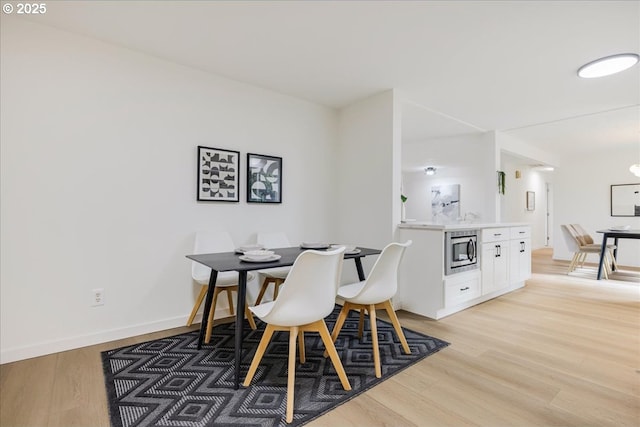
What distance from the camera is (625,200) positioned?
6215 mm

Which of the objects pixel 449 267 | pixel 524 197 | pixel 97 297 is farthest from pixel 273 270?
pixel 524 197

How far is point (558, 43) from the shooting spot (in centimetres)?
241

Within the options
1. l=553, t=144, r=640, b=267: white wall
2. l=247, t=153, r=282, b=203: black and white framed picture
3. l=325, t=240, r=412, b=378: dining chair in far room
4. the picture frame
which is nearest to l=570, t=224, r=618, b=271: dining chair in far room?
l=553, t=144, r=640, b=267: white wall

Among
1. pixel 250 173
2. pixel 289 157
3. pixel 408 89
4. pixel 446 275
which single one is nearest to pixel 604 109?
pixel 408 89

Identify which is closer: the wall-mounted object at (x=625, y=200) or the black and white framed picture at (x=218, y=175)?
the black and white framed picture at (x=218, y=175)

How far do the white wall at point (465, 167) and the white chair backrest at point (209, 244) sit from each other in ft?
12.6

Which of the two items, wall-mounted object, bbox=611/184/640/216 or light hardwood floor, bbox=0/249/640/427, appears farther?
wall-mounted object, bbox=611/184/640/216

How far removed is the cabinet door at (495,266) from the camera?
3555mm

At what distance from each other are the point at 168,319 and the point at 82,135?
5.48ft

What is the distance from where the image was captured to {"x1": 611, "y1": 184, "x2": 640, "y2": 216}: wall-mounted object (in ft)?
20.0

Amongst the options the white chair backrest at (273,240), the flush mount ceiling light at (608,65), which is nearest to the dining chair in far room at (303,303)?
the white chair backrest at (273,240)

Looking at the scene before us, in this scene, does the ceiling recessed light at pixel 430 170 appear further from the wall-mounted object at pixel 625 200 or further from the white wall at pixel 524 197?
the wall-mounted object at pixel 625 200

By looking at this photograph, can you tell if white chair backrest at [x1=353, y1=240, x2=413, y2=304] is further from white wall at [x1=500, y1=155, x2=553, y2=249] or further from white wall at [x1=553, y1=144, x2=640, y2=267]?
white wall at [x1=553, y1=144, x2=640, y2=267]

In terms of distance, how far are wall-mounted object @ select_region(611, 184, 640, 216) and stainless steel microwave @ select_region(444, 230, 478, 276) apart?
5227 millimetres
